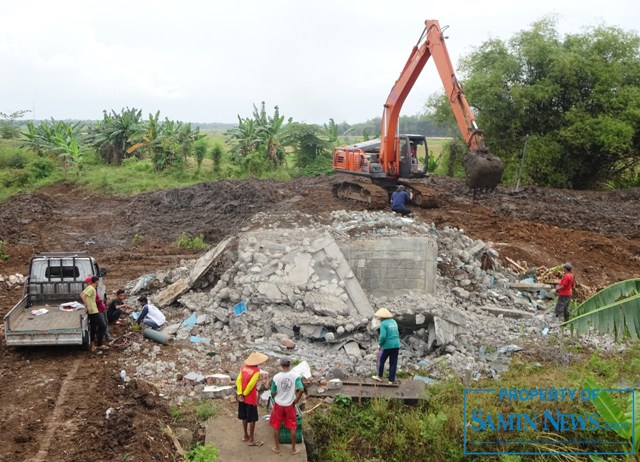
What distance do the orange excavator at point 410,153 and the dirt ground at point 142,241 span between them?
1.02m

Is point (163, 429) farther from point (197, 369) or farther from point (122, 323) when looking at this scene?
point (122, 323)

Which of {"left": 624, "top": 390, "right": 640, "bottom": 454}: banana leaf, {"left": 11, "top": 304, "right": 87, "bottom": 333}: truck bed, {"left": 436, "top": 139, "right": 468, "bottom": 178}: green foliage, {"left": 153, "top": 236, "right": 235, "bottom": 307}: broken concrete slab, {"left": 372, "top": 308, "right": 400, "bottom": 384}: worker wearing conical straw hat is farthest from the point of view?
{"left": 436, "top": 139, "right": 468, "bottom": 178}: green foliage

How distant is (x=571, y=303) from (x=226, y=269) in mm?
7898

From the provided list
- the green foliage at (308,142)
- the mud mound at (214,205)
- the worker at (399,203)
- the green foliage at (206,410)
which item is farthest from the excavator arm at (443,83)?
the green foliage at (308,142)

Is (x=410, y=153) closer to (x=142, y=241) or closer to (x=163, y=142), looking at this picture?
(x=142, y=241)

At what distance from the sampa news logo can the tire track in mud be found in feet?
17.5

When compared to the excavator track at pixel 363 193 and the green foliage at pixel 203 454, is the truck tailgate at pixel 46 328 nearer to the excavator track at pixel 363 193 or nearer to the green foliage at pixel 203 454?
the green foliage at pixel 203 454

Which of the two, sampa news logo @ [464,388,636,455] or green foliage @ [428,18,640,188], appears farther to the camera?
green foliage @ [428,18,640,188]

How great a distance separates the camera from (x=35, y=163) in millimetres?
→ 30766

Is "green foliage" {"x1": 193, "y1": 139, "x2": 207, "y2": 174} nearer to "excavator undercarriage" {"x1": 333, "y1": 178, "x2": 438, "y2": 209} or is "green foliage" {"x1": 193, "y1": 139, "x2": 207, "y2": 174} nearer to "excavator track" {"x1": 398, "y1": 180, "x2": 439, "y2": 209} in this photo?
"excavator undercarriage" {"x1": 333, "y1": 178, "x2": 438, "y2": 209}

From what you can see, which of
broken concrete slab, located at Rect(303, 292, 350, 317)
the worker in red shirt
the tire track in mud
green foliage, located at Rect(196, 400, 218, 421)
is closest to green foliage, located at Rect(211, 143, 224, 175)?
broken concrete slab, located at Rect(303, 292, 350, 317)

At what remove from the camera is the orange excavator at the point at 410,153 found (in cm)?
1664

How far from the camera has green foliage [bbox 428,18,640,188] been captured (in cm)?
2727

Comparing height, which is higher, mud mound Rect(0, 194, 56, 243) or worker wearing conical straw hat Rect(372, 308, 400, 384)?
mud mound Rect(0, 194, 56, 243)
